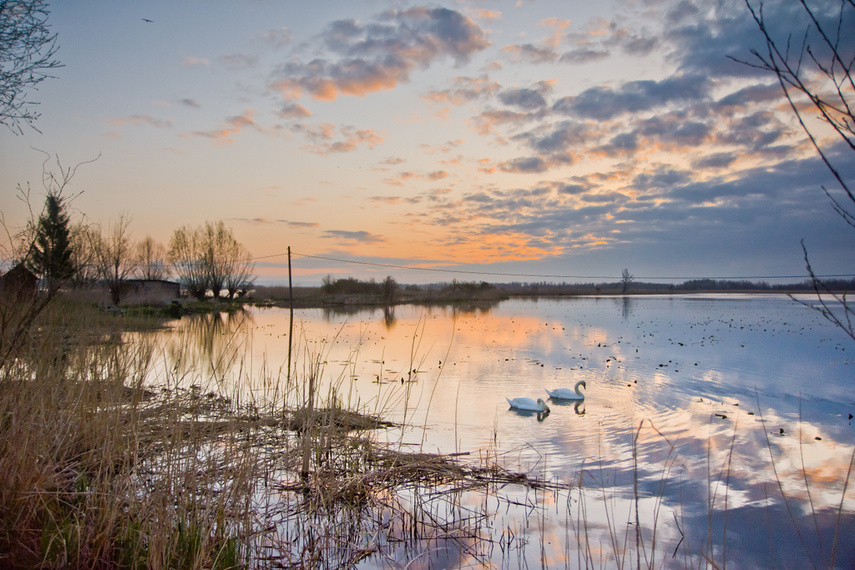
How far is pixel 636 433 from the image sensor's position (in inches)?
281

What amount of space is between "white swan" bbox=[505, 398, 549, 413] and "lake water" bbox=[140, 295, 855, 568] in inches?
7.0

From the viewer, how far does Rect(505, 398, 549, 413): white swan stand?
313 inches

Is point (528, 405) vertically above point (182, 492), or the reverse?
point (182, 492)

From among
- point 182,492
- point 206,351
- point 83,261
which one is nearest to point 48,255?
point 182,492

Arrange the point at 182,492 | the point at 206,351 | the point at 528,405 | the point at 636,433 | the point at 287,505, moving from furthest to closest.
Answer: the point at 206,351
the point at 528,405
the point at 636,433
the point at 287,505
the point at 182,492

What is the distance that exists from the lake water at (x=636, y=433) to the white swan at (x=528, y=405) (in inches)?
7.0

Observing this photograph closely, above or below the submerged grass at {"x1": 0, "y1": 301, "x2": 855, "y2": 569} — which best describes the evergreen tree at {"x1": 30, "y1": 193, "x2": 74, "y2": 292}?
above

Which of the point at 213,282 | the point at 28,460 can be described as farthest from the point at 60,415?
the point at 213,282

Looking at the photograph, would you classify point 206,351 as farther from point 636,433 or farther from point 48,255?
point 636,433

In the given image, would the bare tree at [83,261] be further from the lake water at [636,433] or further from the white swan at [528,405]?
the white swan at [528,405]

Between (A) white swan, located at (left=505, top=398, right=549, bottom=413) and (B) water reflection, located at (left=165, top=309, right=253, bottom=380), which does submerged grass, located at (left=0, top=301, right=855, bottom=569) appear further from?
(A) white swan, located at (left=505, top=398, right=549, bottom=413)

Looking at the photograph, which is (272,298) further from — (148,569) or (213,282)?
(148,569)

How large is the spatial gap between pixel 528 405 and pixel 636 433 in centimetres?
164

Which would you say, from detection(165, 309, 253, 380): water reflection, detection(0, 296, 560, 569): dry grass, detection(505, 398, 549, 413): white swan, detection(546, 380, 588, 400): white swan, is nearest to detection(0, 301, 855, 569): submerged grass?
detection(0, 296, 560, 569): dry grass
